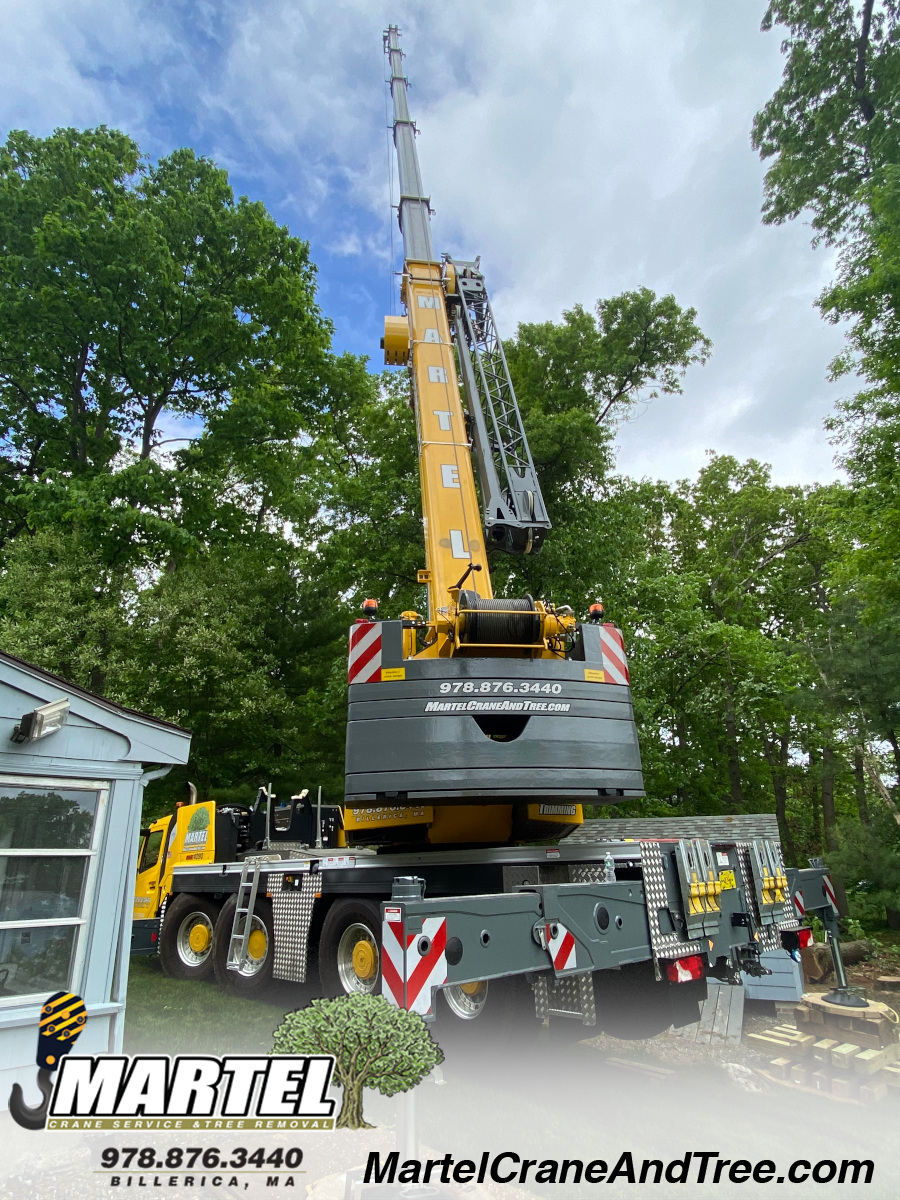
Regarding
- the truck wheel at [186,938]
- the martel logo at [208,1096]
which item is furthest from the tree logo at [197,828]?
the martel logo at [208,1096]

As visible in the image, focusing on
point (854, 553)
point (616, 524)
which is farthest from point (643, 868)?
point (616, 524)

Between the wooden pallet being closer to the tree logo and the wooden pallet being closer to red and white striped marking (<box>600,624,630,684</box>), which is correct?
red and white striped marking (<box>600,624,630,684</box>)

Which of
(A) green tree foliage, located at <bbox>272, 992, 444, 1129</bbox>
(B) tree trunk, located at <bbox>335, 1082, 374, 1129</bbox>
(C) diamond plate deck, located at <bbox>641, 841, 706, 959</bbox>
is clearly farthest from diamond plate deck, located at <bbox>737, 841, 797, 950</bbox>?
(B) tree trunk, located at <bbox>335, 1082, 374, 1129</bbox>

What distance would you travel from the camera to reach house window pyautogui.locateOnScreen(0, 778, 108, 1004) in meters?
4.57

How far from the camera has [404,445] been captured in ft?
57.4

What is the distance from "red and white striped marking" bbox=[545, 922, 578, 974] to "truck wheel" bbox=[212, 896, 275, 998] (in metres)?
3.28

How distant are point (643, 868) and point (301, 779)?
13.0m

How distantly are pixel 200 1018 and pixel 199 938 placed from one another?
1814mm

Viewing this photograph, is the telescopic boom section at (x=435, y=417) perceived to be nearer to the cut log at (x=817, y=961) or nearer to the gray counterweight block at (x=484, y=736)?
the gray counterweight block at (x=484, y=736)

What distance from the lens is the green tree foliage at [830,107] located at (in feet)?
44.0

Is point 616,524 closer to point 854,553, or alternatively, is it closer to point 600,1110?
point 854,553

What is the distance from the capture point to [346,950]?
5.93 m

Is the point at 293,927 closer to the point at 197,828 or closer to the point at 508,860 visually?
the point at 508,860

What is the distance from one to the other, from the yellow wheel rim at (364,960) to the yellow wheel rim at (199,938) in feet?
11.8
